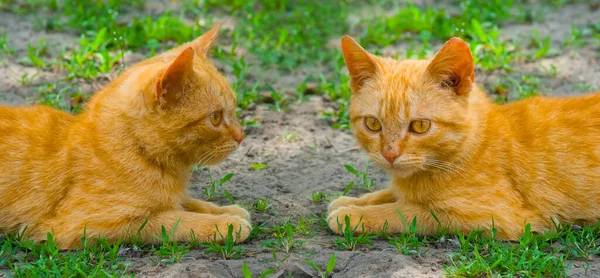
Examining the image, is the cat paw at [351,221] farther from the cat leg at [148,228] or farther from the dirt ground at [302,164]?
the cat leg at [148,228]

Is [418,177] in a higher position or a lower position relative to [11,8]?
lower

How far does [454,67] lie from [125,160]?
2052 mm

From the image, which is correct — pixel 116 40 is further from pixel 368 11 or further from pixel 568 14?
pixel 568 14

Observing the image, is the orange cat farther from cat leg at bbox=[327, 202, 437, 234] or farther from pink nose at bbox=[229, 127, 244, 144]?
cat leg at bbox=[327, 202, 437, 234]

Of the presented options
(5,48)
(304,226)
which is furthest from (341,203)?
(5,48)

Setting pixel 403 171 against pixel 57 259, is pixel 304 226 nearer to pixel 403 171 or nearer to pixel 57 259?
pixel 403 171

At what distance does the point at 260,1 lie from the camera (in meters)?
9.01

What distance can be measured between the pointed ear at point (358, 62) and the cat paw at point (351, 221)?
786mm

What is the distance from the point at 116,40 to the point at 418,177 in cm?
389

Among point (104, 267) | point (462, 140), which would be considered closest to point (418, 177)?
point (462, 140)

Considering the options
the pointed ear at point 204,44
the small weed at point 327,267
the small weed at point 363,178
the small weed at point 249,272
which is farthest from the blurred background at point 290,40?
the small weed at point 249,272

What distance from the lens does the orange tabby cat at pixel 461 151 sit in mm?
4457

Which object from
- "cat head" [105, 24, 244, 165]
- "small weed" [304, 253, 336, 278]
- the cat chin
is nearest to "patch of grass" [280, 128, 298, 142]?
"cat head" [105, 24, 244, 165]

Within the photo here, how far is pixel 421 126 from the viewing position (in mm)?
4453
